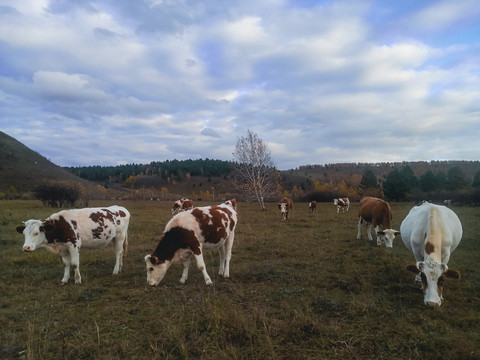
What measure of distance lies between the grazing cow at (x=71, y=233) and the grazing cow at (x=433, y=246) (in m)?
7.99

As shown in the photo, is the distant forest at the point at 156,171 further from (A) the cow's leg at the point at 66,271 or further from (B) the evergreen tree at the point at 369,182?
(A) the cow's leg at the point at 66,271

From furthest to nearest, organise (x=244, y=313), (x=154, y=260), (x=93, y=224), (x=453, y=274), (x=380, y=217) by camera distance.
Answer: (x=380, y=217) → (x=93, y=224) → (x=154, y=260) → (x=453, y=274) → (x=244, y=313)

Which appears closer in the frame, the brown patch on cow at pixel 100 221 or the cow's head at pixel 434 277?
the cow's head at pixel 434 277

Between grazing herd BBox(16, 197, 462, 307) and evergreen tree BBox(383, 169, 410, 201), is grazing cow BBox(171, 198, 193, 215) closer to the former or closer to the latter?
grazing herd BBox(16, 197, 462, 307)

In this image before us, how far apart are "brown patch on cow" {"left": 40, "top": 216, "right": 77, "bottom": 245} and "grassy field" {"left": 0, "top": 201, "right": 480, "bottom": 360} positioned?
→ 1150mm

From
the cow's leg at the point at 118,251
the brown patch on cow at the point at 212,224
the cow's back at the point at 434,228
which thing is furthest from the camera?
the cow's leg at the point at 118,251

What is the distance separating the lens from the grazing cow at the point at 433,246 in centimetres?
571

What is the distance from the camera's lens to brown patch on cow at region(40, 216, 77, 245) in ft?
24.9

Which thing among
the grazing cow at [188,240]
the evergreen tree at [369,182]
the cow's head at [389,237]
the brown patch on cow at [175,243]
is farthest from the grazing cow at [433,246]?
the evergreen tree at [369,182]

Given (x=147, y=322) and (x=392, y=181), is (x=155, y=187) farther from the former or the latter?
(x=147, y=322)

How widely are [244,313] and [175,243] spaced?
9.11 ft

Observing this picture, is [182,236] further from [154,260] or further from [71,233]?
[71,233]

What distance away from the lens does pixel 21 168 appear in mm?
78500

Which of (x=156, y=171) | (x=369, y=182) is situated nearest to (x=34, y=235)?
(x=369, y=182)
